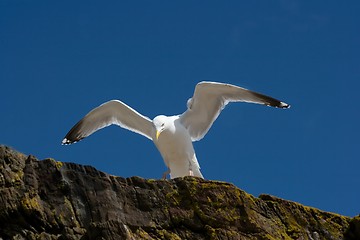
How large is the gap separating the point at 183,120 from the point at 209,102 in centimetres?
65

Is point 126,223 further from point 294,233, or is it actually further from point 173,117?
point 173,117

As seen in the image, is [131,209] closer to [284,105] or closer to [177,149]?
[177,149]

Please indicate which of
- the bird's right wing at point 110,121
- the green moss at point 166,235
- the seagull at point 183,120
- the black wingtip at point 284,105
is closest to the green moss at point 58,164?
the green moss at point 166,235

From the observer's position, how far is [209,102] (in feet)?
50.7

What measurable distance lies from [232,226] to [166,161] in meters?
6.27

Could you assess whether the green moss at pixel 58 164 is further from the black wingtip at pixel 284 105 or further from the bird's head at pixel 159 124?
the black wingtip at pixel 284 105

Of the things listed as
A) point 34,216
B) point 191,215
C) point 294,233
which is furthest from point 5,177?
point 294,233

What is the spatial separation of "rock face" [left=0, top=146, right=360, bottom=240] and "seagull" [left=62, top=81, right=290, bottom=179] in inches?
221

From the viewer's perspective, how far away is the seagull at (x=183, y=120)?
1508cm

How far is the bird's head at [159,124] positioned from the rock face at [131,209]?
566 cm

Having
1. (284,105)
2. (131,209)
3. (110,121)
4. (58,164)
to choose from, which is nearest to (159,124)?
(110,121)

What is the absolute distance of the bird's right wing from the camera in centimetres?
1605

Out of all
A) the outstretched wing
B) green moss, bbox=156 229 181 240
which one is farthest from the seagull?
green moss, bbox=156 229 181 240

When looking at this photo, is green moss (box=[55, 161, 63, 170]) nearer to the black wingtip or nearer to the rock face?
the rock face
